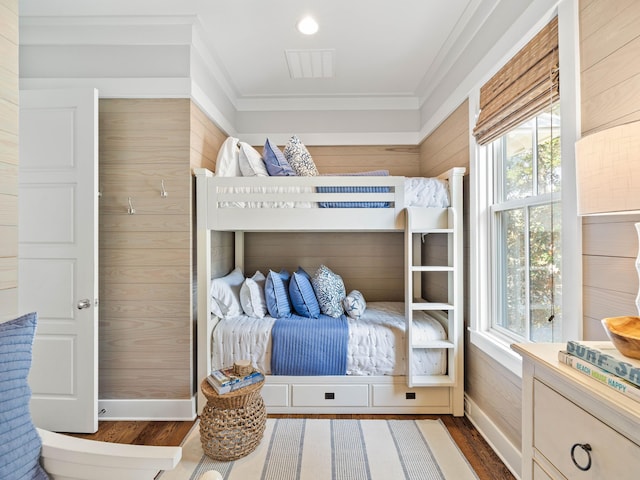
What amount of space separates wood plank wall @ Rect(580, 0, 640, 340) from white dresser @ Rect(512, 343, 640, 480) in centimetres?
32

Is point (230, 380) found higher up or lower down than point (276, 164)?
lower down

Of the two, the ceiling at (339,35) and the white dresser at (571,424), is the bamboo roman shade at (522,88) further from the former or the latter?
the white dresser at (571,424)

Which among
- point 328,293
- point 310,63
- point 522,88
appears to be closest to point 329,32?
point 310,63

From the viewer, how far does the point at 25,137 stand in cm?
196

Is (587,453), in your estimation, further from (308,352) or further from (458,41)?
(458,41)

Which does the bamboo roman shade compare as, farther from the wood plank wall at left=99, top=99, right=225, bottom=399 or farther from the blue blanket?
the wood plank wall at left=99, top=99, right=225, bottom=399

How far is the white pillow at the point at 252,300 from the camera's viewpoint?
8.11 ft

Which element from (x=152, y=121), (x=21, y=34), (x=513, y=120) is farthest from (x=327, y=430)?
(x=21, y=34)

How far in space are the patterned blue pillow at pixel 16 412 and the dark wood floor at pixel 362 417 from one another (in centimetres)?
122

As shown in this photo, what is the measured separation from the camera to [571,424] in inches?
30.5

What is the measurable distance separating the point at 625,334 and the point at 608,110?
803 mm

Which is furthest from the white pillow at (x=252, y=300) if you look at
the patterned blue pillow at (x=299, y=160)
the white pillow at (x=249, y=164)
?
the patterned blue pillow at (x=299, y=160)

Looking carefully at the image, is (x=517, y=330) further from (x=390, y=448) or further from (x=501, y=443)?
(x=390, y=448)

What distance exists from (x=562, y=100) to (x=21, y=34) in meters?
3.16
